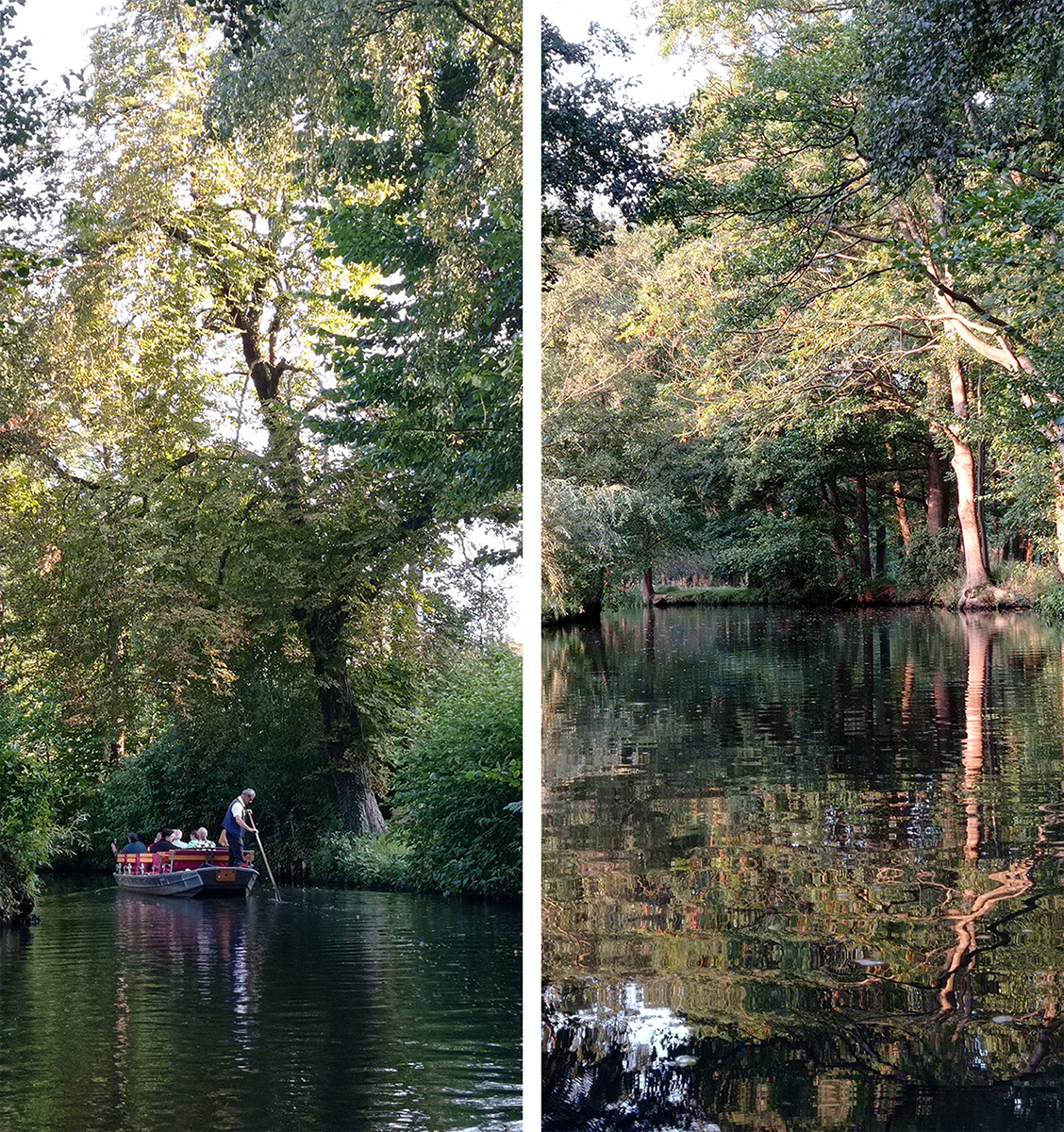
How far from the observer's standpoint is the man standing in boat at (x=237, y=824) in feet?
7.94

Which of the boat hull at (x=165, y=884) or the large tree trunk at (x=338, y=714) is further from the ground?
the large tree trunk at (x=338, y=714)

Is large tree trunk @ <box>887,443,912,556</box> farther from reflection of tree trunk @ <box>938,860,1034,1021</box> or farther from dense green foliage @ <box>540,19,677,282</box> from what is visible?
dense green foliage @ <box>540,19,677,282</box>

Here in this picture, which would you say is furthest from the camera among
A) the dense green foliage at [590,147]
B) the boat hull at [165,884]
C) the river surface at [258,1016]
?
the dense green foliage at [590,147]

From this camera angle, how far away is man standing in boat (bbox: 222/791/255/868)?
242cm

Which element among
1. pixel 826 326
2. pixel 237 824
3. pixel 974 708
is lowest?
pixel 237 824

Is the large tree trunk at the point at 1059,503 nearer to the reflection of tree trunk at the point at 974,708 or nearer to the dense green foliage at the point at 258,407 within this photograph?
the reflection of tree trunk at the point at 974,708

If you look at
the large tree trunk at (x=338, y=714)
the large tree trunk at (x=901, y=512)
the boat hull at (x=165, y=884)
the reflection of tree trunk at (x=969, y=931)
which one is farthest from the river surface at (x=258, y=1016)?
the large tree trunk at (x=901, y=512)

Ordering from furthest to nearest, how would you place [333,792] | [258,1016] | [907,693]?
[907,693], [333,792], [258,1016]

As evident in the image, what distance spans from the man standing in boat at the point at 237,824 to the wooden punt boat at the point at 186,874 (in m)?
0.01

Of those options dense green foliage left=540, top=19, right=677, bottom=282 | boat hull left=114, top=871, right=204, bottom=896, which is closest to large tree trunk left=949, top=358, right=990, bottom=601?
dense green foliage left=540, top=19, right=677, bottom=282

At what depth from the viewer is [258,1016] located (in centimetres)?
229

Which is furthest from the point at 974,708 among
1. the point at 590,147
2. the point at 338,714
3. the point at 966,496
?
the point at 338,714

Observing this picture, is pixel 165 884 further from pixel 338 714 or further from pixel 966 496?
pixel 966 496

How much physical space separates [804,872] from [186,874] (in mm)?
1946
